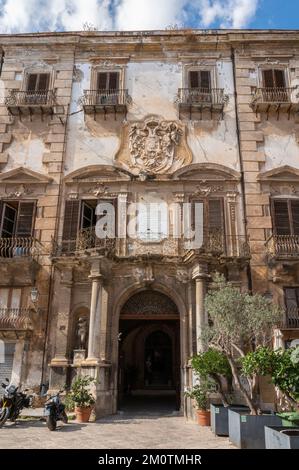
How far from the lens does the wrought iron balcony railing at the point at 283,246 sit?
14.2 meters

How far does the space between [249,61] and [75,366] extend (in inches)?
577

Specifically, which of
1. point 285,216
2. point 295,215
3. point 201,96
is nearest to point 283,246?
point 285,216

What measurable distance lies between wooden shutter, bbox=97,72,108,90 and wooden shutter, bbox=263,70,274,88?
22.9 ft

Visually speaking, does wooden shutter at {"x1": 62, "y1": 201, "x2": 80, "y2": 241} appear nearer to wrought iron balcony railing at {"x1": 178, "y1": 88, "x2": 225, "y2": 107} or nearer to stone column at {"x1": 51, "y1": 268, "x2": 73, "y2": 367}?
stone column at {"x1": 51, "y1": 268, "x2": 73, "y2": 367}

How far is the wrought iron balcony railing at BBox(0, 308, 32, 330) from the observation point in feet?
45.8

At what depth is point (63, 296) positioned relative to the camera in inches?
560

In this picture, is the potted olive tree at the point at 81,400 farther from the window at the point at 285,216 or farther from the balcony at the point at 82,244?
the window at the point at 285,216

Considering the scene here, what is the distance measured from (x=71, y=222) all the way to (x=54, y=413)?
723 centimetres

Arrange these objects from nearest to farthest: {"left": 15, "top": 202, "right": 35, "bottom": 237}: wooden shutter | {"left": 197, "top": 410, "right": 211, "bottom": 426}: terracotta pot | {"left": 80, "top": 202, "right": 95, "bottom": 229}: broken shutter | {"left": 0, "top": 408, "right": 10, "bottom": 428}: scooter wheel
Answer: {"left": 0, "top": 408, "right": 10, "bottom": 428}: scooter wheel → {"left": 197, "top": 410, "right": 211, "bottom": 426}: terracotta pot → {"left": 15, "top": 202, "right": 35, "bottom": 237}: wooden shutter → {"left": 80, "top": 202, "right": 95, "bottom": 229}: broken shutter

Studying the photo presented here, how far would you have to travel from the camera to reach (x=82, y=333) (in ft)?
45.2

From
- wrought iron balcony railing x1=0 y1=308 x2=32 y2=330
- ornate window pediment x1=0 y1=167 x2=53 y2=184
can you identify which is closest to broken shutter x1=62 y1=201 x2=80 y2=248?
ornate window pediment x1=0 y1=167 x2=53 y2=184

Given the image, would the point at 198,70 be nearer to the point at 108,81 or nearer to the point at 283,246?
the point at 108,81

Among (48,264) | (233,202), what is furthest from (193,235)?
(48,264)
